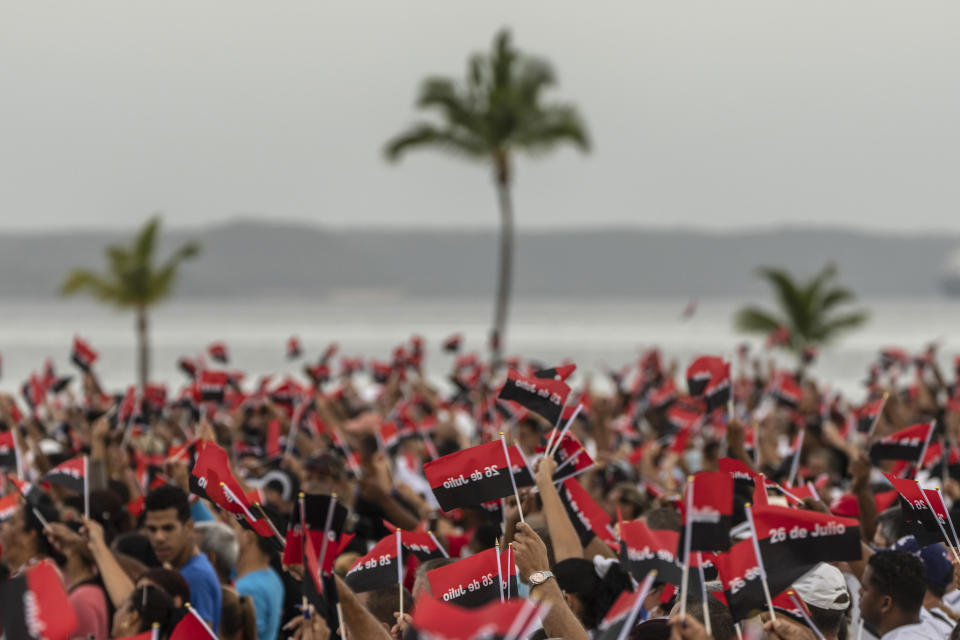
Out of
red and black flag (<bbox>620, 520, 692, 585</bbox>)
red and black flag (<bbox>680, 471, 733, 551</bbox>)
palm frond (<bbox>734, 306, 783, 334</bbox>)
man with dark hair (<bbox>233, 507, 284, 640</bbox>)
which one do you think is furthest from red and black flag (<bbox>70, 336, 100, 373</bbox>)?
palm frond (<bbox>734, 306, 783, 334</bbox>)

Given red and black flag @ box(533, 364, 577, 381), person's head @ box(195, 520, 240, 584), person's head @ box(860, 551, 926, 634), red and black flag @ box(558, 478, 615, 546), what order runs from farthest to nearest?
1. red and black flag @ box(533, 364, 577, 381)
2. person's head @ box(195, 520, 240, 584)
3. red and black flag @ box(558, 478, 615, 546)
4. person's head @ box(860, 551, 926, 634)

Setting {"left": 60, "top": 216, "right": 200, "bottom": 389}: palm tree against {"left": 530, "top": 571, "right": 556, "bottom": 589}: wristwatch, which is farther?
{"left": 60, "top": 216, "right": 200, "bottom": 389}: palm tree

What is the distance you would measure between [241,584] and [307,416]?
616cm

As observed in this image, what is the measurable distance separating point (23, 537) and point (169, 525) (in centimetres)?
85

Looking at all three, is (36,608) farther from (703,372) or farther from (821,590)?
(703,372)

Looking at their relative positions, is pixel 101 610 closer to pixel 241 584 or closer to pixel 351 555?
pixel 241 584

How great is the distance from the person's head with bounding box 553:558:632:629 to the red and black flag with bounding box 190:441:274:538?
4.22 feet

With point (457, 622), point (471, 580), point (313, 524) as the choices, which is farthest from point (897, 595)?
point (457, 622)

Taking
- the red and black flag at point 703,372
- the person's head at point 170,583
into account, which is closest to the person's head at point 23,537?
the person's head at point 170,583

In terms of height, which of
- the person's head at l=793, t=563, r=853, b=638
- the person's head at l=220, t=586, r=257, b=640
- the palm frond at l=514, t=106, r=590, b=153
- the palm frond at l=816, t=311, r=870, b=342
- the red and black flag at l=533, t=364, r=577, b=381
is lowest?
the palm frond at l=816, t=311, r=870, b=342

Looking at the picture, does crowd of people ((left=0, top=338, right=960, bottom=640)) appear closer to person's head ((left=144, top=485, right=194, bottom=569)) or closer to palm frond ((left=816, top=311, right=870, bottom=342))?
person's head ((left=144, top=485, right=194, bottom=569))

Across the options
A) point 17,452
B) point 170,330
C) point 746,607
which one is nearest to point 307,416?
point 17,452

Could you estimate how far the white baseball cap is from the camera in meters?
4.80

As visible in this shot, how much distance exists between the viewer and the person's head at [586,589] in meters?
5.45
